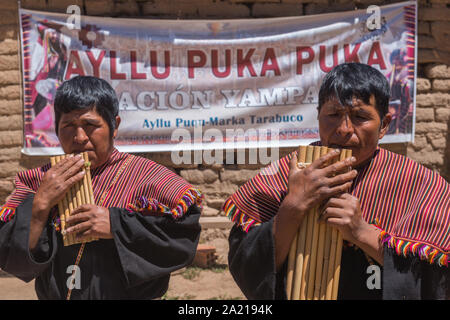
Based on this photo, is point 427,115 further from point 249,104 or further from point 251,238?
point 251,238

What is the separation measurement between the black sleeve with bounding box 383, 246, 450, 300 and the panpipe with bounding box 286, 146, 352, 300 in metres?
0.17

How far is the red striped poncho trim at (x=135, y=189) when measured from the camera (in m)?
2.19

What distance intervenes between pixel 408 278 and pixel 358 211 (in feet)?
1.00

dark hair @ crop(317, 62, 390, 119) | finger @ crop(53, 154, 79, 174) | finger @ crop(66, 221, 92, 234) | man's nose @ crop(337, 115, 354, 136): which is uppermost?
dark hair @ crop(317, 62, 390, 119)

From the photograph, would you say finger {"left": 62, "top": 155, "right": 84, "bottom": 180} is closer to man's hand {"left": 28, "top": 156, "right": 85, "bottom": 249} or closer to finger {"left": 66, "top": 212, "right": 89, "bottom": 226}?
man's hand {"left": 28, "top": 156, "right": 85, "bottom": 249}

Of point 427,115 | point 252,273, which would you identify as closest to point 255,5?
point 427,115

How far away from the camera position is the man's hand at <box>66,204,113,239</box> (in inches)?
81.4

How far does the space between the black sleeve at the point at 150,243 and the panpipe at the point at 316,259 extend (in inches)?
23.2

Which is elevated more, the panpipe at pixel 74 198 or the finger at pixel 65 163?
the finger at pixel 65 163

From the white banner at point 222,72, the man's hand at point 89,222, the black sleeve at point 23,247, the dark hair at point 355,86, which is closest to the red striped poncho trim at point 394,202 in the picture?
the dark hair at point 355,86

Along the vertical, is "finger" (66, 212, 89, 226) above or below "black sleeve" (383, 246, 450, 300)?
above

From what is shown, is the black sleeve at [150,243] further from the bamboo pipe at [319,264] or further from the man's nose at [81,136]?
the bamboo pipe at [319,264]

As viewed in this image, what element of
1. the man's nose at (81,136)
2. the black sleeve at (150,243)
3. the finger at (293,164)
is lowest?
the black sleeve at (150,243)

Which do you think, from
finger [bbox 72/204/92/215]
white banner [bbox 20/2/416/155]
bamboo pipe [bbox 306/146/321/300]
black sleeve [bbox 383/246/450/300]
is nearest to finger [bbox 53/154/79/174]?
finger [bbox 72/204/92/215]
